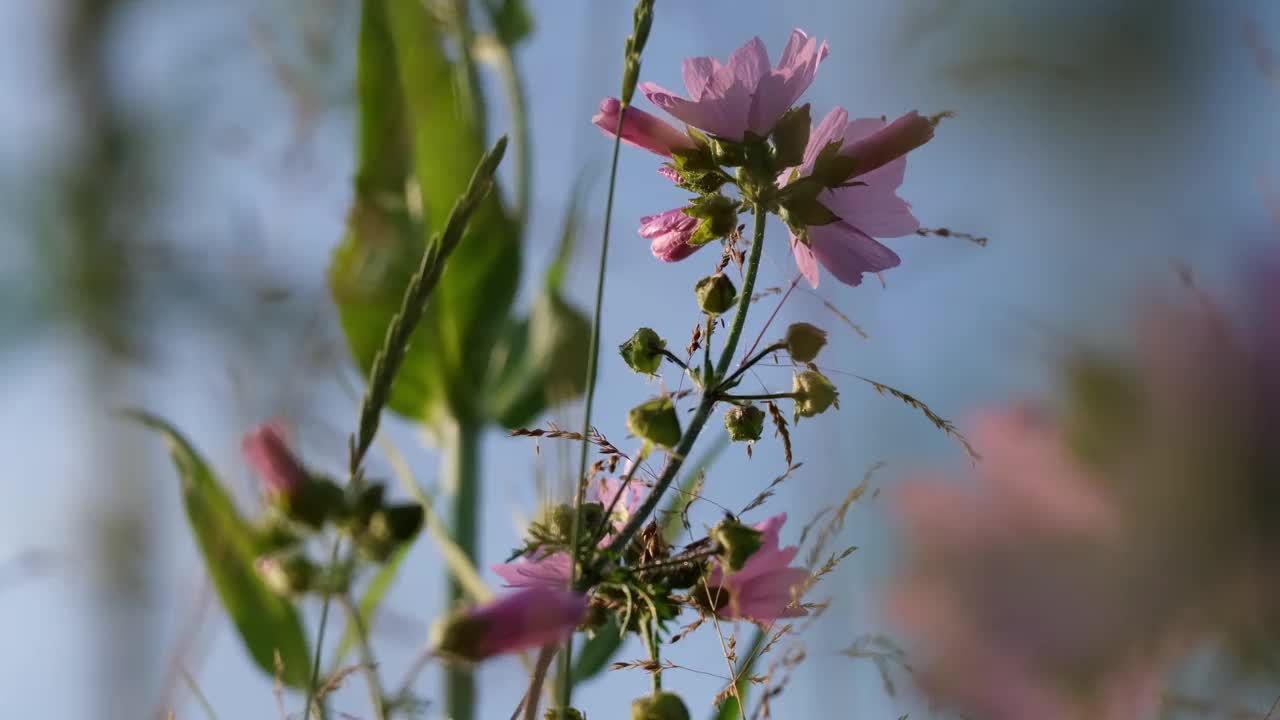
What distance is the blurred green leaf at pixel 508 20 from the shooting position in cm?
67

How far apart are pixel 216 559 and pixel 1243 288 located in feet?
1.35

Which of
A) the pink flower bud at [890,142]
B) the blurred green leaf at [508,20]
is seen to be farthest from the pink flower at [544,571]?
the blurred green leaf at [508,20]

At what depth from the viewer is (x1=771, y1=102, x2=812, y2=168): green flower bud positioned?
271mm

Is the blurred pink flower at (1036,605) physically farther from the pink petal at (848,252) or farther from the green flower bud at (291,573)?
the green flower bud at (291,573)

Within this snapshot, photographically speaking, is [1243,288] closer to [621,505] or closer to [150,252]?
[621,505]

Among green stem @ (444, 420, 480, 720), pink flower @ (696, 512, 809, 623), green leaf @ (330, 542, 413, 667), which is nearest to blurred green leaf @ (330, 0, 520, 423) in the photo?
green stem @ (444, 420, 480, 720)

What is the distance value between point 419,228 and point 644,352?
382mm

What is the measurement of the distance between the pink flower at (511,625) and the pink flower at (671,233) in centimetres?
12

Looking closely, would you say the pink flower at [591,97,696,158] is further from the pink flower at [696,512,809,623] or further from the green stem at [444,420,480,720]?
the green stem at [444,420,480,720]

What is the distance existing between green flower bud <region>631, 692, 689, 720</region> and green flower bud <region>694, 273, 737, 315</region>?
9 centimetres

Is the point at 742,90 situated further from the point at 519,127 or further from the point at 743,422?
the point at 519,127

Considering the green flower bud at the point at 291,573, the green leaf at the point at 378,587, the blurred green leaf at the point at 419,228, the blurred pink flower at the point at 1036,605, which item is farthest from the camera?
the blurred green leaf at the point at 419,228

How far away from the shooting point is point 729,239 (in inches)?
11.3

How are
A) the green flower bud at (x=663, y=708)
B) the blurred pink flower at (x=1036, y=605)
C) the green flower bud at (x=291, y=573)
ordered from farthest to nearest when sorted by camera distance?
the green flower bud at (x=291, y=573) → the green flower bud at (x=663, y=708) → the blurred pink flower at (x=1036, y=605)
